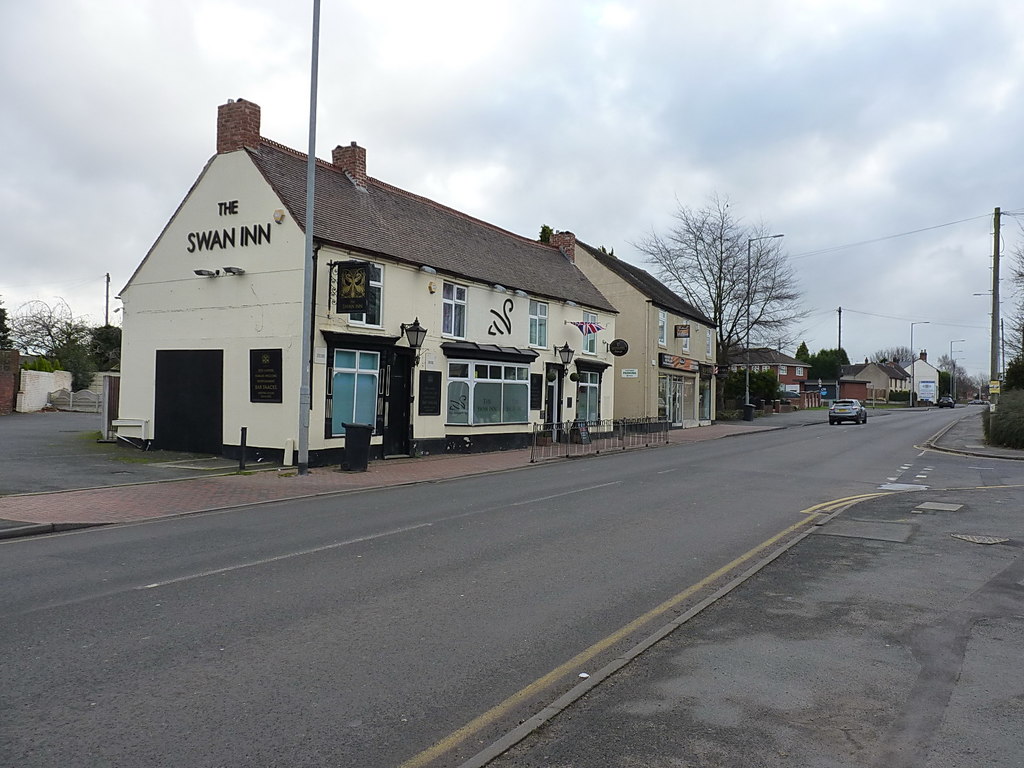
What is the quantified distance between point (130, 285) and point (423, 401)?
8934mm

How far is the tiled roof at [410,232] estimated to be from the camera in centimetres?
1952

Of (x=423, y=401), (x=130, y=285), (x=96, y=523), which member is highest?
(x=130, y=285)

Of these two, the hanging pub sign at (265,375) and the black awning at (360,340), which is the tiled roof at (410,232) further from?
the hanging pub sign at (265,375)

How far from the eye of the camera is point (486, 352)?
2358 centimetres

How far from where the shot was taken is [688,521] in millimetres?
10867

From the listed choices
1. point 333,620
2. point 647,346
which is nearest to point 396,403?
point 333,620

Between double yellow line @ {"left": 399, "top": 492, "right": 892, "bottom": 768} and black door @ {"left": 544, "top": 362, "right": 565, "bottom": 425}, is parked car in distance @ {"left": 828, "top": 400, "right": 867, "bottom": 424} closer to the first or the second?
black door @ {"left": 544, "top": 362, "right": 565, "bottom": 425}

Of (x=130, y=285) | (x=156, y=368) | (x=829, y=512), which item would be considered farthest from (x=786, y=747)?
(x=130, y=285)

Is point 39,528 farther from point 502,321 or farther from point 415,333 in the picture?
point 502,321

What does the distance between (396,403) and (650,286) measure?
24.3 meters

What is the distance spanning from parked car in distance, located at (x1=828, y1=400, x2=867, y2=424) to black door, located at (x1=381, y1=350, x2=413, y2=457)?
31554 mm

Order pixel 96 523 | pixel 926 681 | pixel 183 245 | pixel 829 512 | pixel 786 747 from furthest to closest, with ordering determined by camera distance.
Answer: pixel 183 245
pixel 829 512
pixel 96 523
pixel 926 681
pixel 786 747

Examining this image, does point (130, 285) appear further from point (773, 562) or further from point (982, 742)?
point (982, 742)

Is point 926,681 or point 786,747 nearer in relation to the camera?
point 786,747
